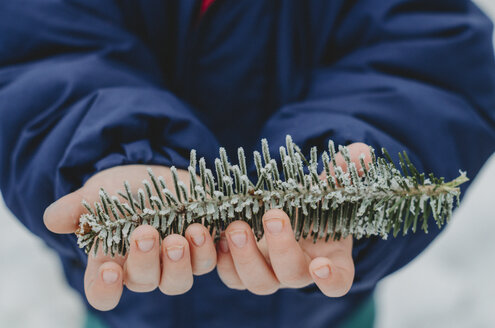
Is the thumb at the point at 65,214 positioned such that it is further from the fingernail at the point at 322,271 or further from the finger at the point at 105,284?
the fingernail at the point at 322,271

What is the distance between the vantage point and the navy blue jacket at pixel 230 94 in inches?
33.6

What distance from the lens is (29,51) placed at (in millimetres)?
941

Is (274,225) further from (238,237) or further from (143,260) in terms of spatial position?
(143,260)

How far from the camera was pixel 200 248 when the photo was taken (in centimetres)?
64

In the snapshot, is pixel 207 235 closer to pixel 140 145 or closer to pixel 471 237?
pixel 140 145

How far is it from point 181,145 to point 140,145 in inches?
3.1

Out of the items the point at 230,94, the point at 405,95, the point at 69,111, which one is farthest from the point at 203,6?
the point at 405,95

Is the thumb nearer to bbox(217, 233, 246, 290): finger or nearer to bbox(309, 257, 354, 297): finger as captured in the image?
bbox(217, 233, 246, 290): finger

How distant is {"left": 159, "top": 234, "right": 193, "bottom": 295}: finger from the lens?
62 centimetres

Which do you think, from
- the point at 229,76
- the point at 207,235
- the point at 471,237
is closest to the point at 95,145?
the point at 207,235

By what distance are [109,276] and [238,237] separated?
0.20 meters

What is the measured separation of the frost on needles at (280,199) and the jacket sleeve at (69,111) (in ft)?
0.66

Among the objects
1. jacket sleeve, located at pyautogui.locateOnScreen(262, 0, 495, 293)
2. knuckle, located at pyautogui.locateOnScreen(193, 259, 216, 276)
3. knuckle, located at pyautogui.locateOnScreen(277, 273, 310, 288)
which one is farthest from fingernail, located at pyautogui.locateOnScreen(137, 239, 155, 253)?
jacket sleeve, located at pyautogui.locateOnScreen(262, 0, 495, 293)

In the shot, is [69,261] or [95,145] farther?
[69,261]
